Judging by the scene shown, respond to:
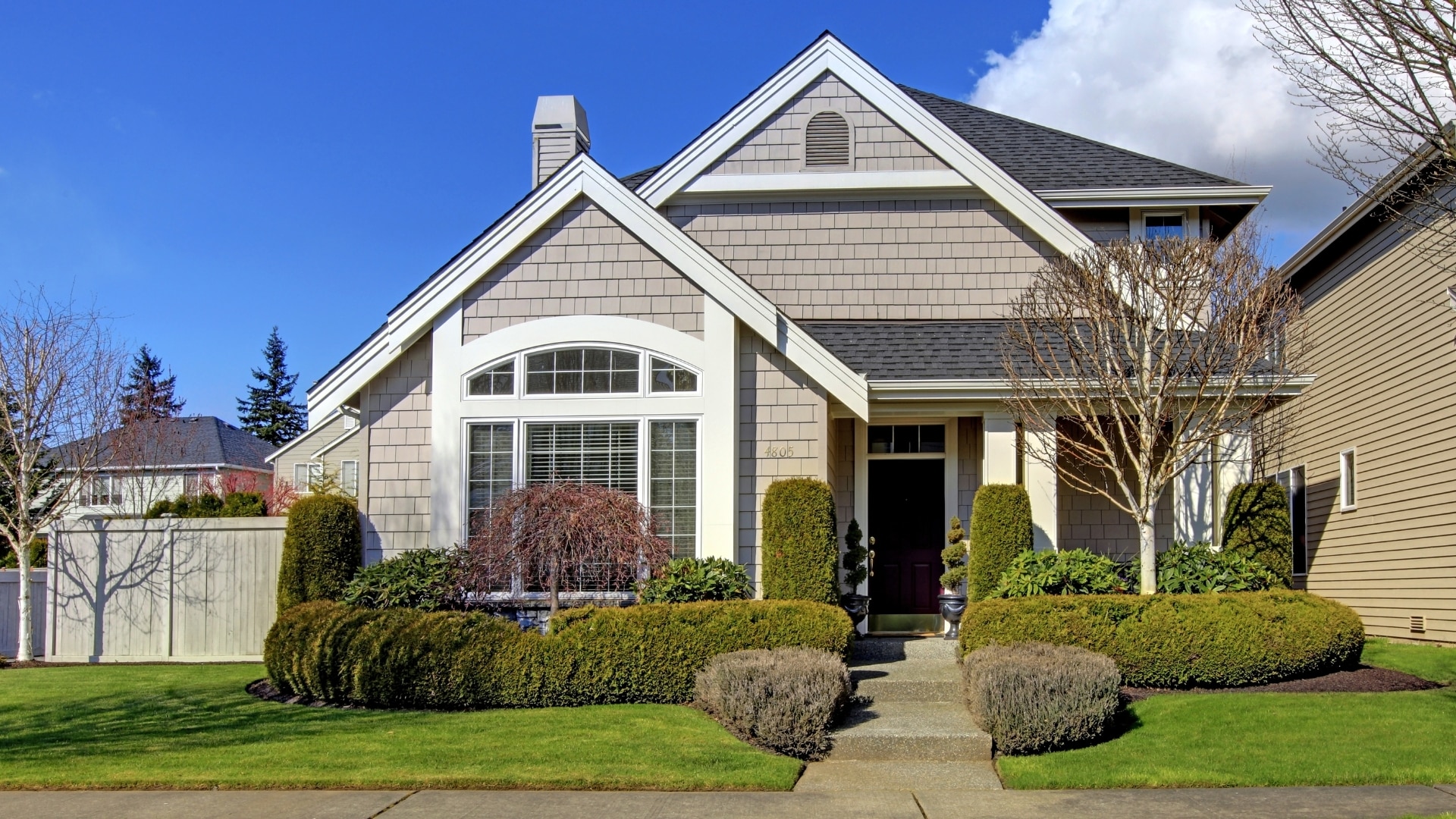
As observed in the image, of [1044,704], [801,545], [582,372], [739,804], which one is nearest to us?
[739,804]

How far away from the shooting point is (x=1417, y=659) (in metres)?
12.3

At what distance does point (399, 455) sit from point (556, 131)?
218 inches

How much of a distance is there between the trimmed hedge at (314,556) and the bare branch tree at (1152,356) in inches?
299

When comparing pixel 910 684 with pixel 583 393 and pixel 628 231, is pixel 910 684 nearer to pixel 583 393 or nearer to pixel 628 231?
pixel 583 393

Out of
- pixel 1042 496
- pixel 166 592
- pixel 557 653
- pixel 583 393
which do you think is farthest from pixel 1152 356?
pixel 166 592

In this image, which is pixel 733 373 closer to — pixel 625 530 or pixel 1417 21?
pixel 625 530

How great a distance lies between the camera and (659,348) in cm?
1290

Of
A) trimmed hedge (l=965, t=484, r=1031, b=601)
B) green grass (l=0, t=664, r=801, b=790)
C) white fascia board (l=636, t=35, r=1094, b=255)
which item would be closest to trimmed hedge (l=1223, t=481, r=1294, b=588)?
trimmed hedge (l=965, t=484, r=1031, b=601)

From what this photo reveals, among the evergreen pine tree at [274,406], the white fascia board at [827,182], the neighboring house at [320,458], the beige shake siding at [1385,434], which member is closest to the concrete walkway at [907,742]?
the white fascia board at [827,182]

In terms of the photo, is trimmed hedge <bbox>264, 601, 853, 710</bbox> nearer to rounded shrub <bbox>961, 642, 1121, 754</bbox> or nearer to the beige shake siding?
rounded shrub <bbox>961, 642, 1121, 754</bbox>

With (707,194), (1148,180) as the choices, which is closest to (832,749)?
(707,194)

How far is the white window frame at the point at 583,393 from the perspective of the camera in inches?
507

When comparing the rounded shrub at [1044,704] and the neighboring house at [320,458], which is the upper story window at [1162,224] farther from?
the neighboring house at [320,458]

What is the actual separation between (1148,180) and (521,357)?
29.8 feet
